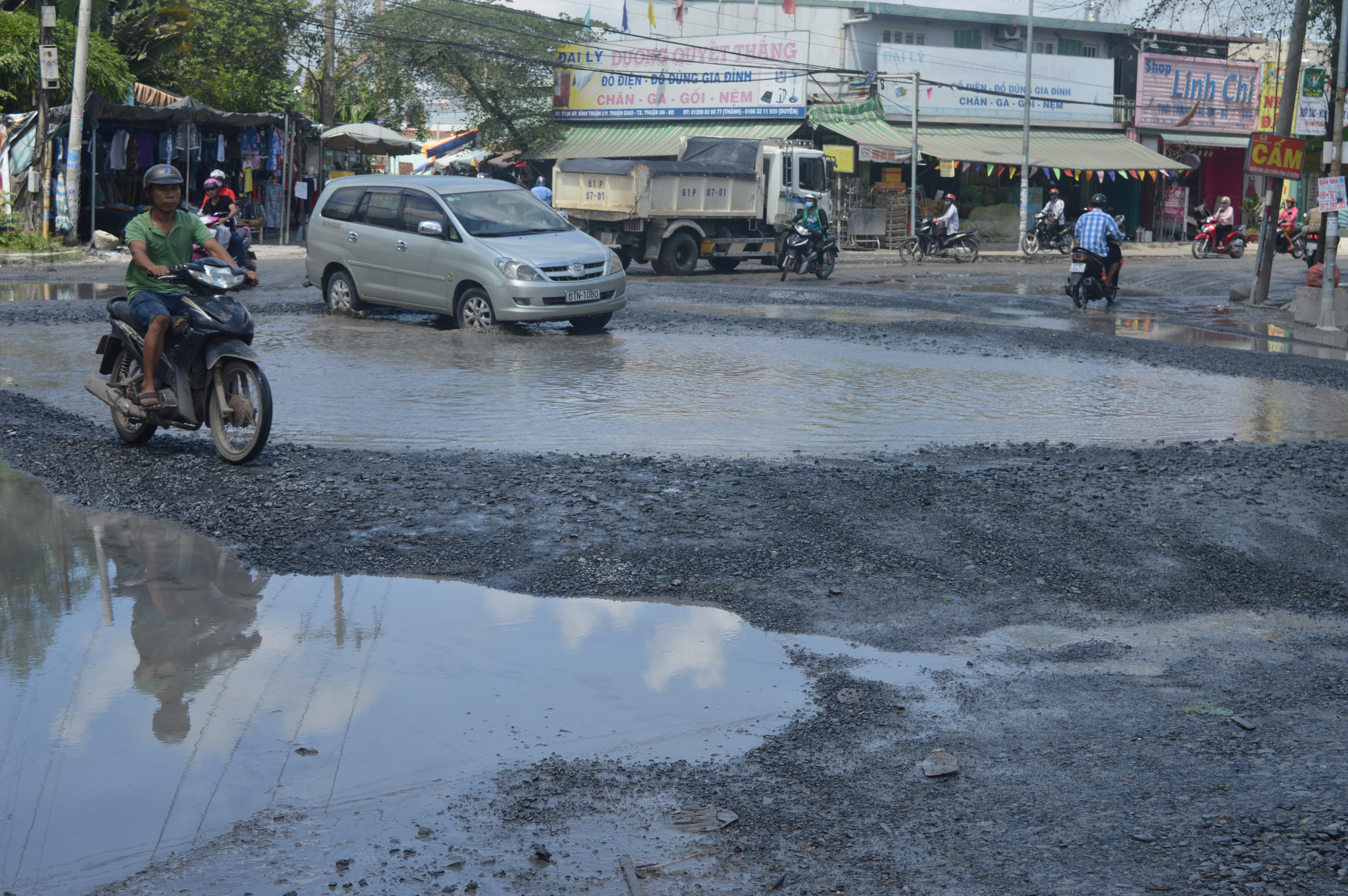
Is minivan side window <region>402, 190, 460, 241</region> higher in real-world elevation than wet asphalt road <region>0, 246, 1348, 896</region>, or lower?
higher

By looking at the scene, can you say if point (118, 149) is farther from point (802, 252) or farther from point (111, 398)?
point (111, 398)

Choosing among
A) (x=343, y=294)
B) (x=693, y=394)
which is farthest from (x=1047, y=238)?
(x=693, y=394)

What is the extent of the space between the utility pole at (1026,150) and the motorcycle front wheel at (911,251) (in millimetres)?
5210

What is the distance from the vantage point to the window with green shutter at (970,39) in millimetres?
41781

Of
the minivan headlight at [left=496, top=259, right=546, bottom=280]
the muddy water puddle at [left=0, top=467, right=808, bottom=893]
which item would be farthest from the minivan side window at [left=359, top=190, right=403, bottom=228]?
the muddy water puddle at [left=0, top=467, right=808, bottom=893]

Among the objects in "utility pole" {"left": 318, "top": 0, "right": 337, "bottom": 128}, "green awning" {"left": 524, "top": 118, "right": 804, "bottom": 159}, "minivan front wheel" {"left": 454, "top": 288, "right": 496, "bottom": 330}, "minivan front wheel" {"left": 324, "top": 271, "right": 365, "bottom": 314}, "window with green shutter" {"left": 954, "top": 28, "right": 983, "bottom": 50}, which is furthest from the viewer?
"window with green shutter" {"left": 954, "top": 28, "right": 983, "bottom": 50}

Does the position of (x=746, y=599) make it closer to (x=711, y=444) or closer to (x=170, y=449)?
(x=711, y=444)

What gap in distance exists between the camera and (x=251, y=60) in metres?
→ 39.1

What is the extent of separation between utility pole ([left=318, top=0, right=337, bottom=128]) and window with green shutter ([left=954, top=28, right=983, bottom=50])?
19902 mm

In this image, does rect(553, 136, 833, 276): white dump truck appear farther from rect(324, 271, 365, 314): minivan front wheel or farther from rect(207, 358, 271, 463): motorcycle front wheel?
rect(207, 358, 271, 463): motorcycle front wheel

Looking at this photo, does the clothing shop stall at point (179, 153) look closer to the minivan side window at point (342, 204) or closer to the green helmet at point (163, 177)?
the minivan side window at point (342, 204)

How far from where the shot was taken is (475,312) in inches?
549

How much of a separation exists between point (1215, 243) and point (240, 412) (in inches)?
1422

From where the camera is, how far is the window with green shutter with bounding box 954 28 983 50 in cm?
4178
